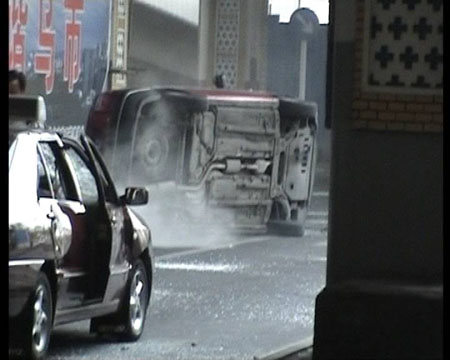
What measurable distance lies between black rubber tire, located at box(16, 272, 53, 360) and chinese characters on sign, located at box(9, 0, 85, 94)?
12.9 m

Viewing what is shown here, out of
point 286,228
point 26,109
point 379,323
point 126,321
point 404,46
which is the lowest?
point 286,228

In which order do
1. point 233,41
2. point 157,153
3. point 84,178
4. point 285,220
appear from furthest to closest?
point 233,41 < point 285,220 < point 157,153 < point 84,178

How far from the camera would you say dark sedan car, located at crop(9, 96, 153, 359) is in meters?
11.9

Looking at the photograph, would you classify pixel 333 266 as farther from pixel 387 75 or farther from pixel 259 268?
pixel 259 268

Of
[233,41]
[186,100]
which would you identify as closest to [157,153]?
[186,100]

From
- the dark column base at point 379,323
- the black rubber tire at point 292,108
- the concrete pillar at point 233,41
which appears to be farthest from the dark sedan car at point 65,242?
the concrete pillar at point 233,41

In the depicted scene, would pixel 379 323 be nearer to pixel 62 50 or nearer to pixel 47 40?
pixel 47 40

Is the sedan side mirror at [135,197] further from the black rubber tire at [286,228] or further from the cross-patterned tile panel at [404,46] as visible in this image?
the black rubber tire at [286,228]

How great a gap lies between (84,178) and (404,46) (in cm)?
298

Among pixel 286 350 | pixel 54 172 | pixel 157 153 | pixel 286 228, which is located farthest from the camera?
pixel 286 228

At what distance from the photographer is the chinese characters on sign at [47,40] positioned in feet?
86.7

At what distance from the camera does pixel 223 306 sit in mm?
17422

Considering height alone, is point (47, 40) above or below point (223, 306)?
above

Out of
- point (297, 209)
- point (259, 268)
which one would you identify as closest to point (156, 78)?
point (297, 209)
